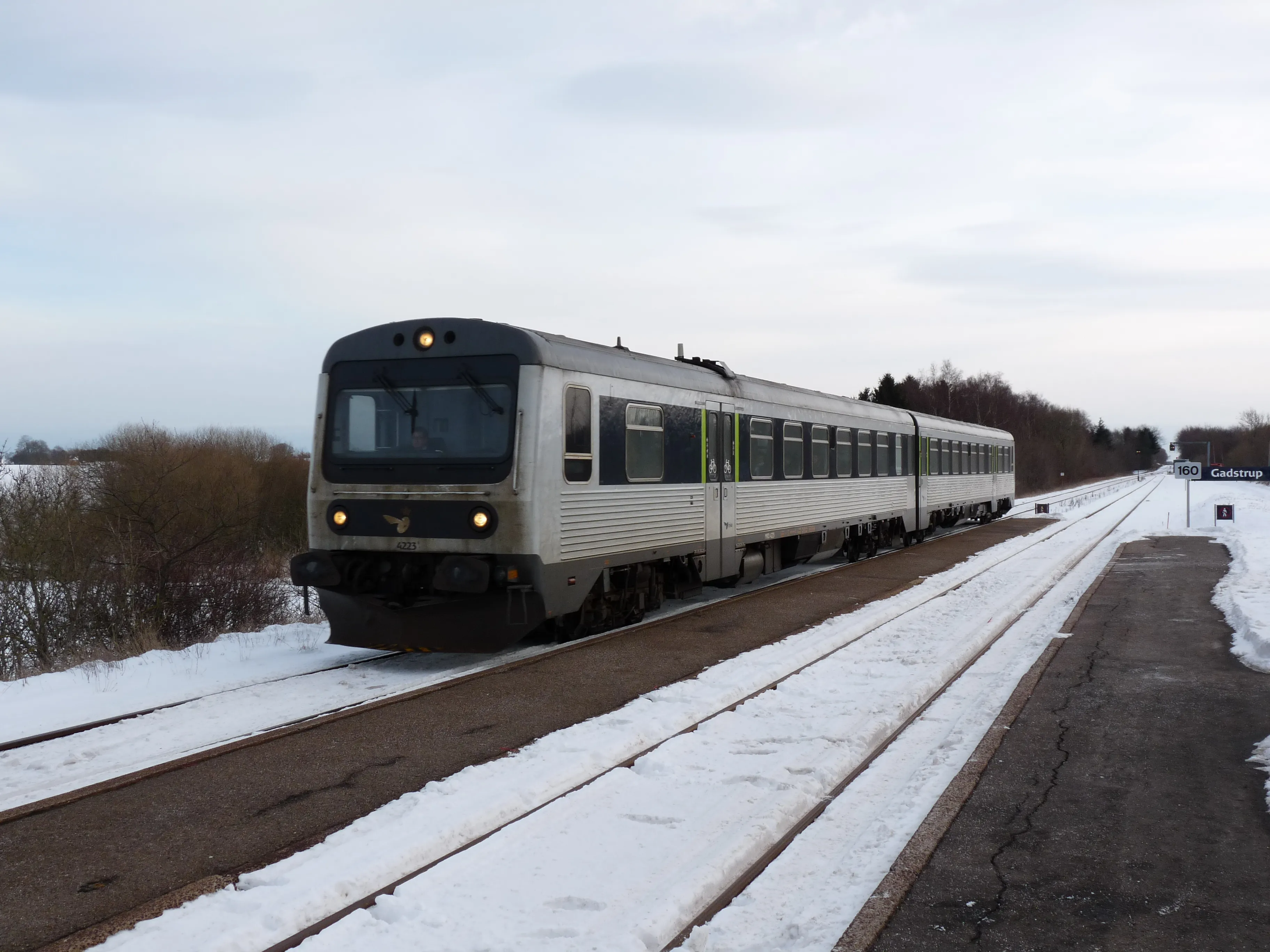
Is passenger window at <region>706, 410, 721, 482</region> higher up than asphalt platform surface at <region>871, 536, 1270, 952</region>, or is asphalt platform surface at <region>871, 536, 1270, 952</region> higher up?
passenger window at <region>706, 410, 721, 482</region>

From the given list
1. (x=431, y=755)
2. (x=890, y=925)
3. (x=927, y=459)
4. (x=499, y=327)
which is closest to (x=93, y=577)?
(x=499, y=327)

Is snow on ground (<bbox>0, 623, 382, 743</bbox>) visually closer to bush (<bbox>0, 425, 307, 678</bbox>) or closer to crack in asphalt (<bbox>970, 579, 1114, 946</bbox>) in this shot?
bush (<bbox>0, 425, 307, 678</bbox>)

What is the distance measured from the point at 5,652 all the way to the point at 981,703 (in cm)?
1330

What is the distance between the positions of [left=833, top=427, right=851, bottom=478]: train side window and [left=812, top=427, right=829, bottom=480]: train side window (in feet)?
1.65

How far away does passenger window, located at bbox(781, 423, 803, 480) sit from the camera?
15078 mm

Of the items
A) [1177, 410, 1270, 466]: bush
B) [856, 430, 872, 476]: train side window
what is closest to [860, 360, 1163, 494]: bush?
[1177, 410, 1270, 466]: bush

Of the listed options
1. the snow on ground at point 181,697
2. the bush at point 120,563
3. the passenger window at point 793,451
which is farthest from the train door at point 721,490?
the bush at point 120,563

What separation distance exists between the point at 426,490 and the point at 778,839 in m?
5.41

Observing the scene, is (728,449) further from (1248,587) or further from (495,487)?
(1248,587)

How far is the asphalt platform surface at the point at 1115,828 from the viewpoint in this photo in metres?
3.92

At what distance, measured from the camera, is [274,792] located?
5578 mm

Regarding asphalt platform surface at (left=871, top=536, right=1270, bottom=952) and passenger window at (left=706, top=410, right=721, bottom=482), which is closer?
asphalt platform surface at (left=871, top=536, right=1270, bottom=952)

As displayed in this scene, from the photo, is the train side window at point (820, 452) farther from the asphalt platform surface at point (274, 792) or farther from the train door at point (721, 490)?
the asphalt platform surface at point (274, 792)

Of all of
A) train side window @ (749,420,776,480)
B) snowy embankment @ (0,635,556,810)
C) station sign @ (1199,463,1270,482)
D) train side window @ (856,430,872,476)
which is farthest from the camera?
station sign @ (1199,463,1270,482)
